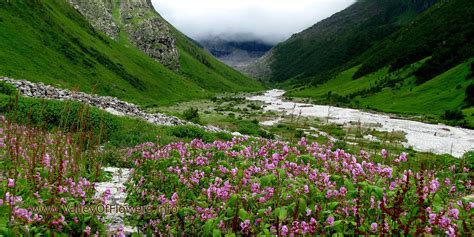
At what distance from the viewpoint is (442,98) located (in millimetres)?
68500

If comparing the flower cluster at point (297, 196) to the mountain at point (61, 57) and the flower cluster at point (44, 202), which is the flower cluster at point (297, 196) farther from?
the mountain at point (61, 57)

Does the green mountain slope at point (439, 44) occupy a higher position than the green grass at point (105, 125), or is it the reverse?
the green mountain slope at point (439, 44)

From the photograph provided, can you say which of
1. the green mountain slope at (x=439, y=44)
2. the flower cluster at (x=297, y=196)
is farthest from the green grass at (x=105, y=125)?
the green mountain slope at (x=439, y=44)

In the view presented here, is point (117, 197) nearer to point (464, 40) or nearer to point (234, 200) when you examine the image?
point (234, 200)

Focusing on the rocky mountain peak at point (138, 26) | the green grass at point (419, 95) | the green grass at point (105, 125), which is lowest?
the green grass at point (105, 125)

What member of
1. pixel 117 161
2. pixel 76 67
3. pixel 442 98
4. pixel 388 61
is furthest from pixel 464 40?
pixel 117 161

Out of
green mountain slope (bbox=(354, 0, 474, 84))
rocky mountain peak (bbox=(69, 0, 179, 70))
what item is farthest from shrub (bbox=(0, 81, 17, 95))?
rocky mountain peak (bbox=(69, 0, 179, 70))

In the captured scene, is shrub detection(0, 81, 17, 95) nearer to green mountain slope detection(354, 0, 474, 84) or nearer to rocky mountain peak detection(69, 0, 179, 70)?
green mountain slope detection(354, 0, 474, 84)

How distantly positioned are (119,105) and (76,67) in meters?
27.0

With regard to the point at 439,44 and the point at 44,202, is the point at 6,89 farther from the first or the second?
the point at 439,44

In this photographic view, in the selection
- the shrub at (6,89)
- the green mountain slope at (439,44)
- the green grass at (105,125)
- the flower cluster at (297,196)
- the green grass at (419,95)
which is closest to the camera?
the flower cluster at (297,196)

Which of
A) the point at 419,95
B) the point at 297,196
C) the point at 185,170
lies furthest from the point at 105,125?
the point at 419,95

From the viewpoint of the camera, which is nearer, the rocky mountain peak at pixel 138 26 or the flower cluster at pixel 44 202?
the flower cluster at pixel 44 202

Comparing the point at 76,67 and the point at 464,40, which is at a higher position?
the point at 464,40
